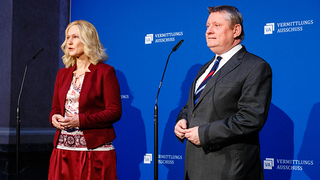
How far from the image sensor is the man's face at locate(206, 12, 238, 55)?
217 centimetres

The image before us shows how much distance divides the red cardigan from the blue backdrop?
1.42 meters

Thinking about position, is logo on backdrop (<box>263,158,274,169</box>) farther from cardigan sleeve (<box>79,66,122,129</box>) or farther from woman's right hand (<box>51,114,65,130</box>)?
woman's right hand (<box>51,114,65,130</box>)

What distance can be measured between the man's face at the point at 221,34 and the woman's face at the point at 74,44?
1007mm

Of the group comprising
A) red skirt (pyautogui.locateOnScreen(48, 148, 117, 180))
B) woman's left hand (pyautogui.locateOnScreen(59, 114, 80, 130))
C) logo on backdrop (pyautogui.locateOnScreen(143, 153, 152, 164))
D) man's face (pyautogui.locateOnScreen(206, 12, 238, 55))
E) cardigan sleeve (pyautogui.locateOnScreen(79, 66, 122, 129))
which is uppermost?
man's face (pyautogui.locateOnScreen(206, 12, 238, 55))

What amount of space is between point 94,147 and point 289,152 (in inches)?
72.8

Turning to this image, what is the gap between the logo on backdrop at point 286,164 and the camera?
3107 millimetres

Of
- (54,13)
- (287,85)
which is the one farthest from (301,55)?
(54,13)

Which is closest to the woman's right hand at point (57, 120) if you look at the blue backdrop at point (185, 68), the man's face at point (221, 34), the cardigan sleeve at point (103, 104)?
the cardigan sleeve at point (103, 104)

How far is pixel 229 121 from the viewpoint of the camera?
188cm

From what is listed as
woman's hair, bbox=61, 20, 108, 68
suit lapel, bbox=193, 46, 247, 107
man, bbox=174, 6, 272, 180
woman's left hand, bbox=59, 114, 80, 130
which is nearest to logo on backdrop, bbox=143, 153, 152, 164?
woman's hair, bbox=61, 20, 108, 68

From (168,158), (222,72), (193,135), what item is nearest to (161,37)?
(168,158)

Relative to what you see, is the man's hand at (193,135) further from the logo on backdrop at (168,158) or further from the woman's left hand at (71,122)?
the logo on backdrop at (168,158)

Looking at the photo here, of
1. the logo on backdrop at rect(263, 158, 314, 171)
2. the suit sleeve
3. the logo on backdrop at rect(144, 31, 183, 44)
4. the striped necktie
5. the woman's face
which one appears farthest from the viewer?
the logo on backdrop at rect(144, 31, 183, 44)

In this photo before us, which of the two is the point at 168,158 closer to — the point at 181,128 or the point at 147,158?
the point at 147,158
